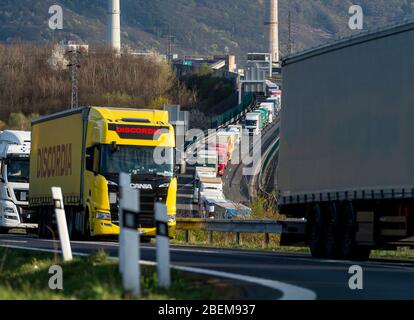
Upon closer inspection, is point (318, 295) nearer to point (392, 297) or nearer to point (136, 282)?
point (392, 297)

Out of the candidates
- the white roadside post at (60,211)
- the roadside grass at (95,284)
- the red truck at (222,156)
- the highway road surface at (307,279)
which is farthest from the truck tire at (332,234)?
the red truck at (222,156)

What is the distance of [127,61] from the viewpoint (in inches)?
6348

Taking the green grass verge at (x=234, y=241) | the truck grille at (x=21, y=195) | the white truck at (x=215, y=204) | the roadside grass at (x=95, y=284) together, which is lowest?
the green grass verge at (x=234, y=241)

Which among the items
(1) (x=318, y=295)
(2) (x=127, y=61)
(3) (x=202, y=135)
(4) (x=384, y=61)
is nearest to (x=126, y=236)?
(1) (x=318, y=295)

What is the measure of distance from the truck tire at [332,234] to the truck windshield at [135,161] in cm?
752

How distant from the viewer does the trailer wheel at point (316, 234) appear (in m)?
26.7

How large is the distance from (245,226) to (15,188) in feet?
33.2

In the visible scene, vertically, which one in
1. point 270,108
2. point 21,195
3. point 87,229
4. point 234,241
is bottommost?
point 234,241

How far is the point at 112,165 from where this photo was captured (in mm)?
32875

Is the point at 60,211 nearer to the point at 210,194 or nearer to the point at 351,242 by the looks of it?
the point at 351,242

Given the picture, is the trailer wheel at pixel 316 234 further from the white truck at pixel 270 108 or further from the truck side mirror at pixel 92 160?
the white truck at pixel 270 108

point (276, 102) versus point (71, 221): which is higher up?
point (276, 102)

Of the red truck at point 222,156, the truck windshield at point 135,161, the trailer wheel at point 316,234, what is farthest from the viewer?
the red truck at point 222,156

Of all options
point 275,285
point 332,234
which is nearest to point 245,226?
point 332,234
